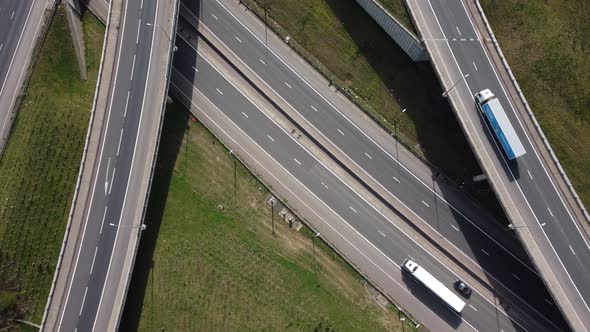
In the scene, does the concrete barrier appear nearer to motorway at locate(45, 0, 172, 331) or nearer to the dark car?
motorway at locate(45, 0, 172, 331)

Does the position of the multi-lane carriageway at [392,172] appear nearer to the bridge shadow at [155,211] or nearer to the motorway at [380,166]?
the motorway at [380,166]

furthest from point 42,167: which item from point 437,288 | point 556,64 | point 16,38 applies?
point 556,64

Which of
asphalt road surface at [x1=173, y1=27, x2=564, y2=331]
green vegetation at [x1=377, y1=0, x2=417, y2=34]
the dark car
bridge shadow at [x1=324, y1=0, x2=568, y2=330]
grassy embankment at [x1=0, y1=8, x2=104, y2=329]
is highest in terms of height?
green vegetation at [x1=377, y1=0, x2=417, y2=34]

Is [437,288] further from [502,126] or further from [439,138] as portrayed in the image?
[502,126]

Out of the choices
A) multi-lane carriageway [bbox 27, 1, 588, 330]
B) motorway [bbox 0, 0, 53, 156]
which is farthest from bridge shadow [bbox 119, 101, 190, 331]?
motorway [bbox 0, 0, 53, 156]

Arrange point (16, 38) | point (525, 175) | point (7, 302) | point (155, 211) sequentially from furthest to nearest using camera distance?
1. point (16, 38)
2. point (155, 211)
3. point (7, 302)
4. point (525, 175)

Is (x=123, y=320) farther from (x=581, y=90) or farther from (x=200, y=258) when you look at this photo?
(x=581, y=90)

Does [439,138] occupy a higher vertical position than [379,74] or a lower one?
lower
